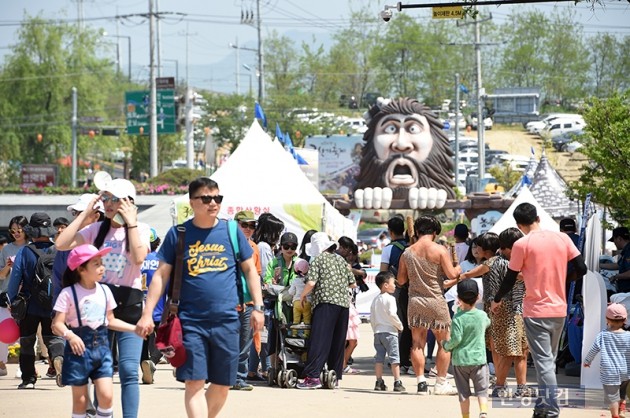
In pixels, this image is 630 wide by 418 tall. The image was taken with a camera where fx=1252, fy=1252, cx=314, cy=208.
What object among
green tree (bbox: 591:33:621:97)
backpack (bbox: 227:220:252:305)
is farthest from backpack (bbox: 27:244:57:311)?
green tree (bbox: 591:33:621:97)

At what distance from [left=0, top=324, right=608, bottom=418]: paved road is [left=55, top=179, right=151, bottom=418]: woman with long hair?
71.7 inches

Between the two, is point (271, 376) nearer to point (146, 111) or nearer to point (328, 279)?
point (328, 279)

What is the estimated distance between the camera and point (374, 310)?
12469 mm

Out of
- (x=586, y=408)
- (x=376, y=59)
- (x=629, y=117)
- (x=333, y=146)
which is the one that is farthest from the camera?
(x=376, y=59)

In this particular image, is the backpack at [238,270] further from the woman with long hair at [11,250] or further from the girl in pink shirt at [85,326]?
the woman with long hair at [11,250]

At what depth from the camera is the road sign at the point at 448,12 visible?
13580 millimetres

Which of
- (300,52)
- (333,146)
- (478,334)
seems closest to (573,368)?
(478,334)

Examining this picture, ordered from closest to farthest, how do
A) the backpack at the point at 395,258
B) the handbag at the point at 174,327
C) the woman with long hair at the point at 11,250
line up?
1. the handbag at the point at 174,327
2. the woman with long hair at the point at 11,250
3. the backpack at the point at 395,258

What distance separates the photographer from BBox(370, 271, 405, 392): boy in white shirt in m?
12.3

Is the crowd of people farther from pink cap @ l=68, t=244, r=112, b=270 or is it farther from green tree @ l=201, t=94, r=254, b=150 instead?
green tree @ l=201, t=94, r=254, b=150

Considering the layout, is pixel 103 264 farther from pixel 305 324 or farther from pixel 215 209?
pixel 305 324

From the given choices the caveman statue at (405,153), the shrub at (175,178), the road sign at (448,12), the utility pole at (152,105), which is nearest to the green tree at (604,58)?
the utility pole at (152,105)

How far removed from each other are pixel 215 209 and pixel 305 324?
4.34 m

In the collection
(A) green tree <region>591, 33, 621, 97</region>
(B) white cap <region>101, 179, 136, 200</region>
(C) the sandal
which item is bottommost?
(C) the sandal
